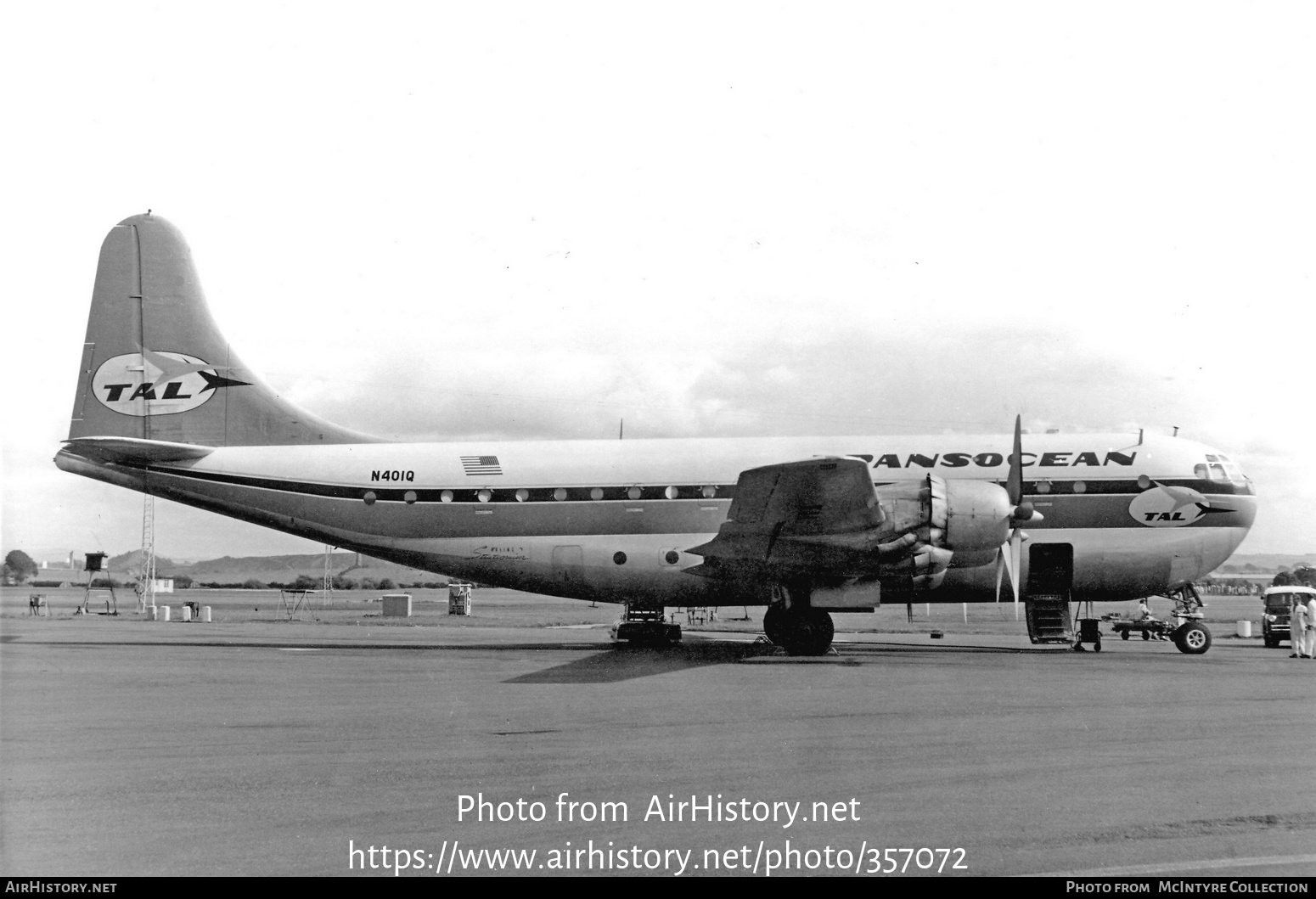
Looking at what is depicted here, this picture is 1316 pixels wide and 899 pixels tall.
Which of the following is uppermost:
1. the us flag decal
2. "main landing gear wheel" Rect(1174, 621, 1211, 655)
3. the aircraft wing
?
the us flag decal

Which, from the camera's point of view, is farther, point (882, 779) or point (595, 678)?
point (595, 678)

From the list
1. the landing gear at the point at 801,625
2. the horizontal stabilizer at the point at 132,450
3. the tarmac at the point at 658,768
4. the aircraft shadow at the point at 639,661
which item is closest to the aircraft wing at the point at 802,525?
the landing gear at the point at 801,625

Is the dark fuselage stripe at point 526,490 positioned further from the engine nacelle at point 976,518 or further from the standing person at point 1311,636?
the standing person at point 1311,636

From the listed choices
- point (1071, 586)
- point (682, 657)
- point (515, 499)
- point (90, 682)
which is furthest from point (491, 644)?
point (1071, 586)

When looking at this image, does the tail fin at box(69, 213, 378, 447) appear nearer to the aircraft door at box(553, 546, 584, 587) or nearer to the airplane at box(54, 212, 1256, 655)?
the airplane at box(54, 212, 1256, 655)

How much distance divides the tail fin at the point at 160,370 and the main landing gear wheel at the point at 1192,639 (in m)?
15.1

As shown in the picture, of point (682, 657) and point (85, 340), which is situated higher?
point (85, 340)

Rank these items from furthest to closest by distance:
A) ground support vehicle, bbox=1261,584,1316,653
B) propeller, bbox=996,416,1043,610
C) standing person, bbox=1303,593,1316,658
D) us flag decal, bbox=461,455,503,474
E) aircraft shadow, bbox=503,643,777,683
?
ground support vehicle, bbox=1261,584,1316,653, us flag decal, bbox=461,455,503,474, standing person, bbox=1303,593,1316,658, propeller, bbox=996,416,1043,610, aircraft shadow, bbox=503,643,777,683

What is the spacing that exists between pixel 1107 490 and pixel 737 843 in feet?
45.6

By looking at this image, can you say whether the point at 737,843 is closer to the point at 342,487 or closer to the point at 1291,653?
the point at 342,487

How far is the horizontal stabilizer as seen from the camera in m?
17.0

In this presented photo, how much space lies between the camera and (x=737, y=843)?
551cm

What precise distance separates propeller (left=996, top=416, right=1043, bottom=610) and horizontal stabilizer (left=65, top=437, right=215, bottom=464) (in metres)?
14.0

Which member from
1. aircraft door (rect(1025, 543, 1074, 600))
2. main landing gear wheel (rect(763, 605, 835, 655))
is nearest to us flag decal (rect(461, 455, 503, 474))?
main landing gear wheel (rect(763, 605, 835, 655))
